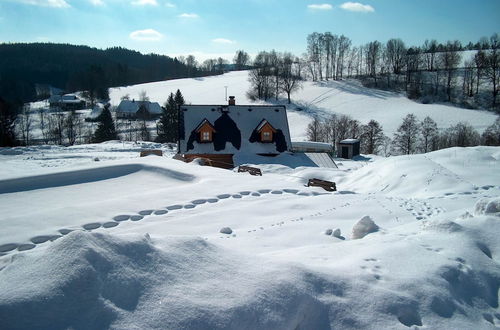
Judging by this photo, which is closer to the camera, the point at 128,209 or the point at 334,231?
the point at 334,231

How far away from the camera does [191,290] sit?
3.37 metres

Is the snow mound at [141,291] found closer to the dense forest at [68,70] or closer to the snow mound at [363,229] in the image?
the snow mound at [363,229]

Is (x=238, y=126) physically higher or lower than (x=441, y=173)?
higher

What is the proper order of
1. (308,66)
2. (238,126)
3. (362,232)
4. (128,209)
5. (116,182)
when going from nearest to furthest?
(362,232)
(128,209)
(116,182)
(238,126)
(308,66)

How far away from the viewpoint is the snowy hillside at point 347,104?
5058 centimetres

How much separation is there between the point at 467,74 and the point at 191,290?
78.4 meters

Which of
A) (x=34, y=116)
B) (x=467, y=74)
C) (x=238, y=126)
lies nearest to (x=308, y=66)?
(x=467, y=74)

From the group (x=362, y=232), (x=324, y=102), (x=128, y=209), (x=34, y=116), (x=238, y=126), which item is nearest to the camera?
Result: (x=362, y=232)

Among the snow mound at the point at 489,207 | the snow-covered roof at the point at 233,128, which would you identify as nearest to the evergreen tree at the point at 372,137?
the snow-covered roof at the point at 233,128

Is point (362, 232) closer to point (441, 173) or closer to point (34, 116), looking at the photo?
point (441, 173)

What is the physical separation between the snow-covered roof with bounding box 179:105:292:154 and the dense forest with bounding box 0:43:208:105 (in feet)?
252

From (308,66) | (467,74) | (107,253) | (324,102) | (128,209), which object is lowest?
(128,209)

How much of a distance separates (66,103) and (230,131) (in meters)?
75.9

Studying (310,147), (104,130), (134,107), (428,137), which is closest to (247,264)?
(310,147)
